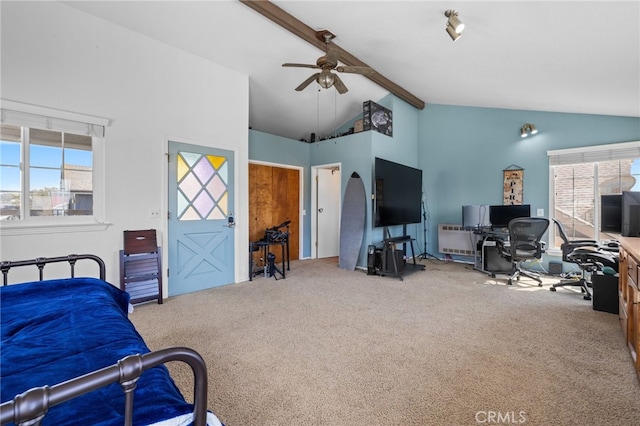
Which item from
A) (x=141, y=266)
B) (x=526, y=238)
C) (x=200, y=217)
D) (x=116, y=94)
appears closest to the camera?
(x=116, y=94)

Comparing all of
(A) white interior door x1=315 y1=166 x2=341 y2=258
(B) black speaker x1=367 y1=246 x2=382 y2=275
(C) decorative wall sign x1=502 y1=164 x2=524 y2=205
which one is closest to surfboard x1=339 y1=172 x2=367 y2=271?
(B) black speaker x1=367 y1=246 x2=382 y2=275

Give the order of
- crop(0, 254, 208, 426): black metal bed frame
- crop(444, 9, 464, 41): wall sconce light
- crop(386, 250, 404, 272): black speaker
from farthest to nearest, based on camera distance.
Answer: crop(386, 250, 404, 272): black speaker → crop(444, 9, 464, 41): wall sconce light → crop(0, 254, 208, 426): black metal bed frame

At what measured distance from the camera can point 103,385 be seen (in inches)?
26.2

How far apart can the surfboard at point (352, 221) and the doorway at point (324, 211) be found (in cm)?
103

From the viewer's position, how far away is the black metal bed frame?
0.55m

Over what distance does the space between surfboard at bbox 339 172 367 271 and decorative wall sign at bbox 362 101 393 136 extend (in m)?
0.95

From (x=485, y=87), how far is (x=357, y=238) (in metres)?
3.22

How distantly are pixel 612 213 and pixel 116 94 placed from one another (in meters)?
5.96

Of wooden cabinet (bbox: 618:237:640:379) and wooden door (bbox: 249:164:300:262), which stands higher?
wooden door (bbox: 249:164:300:262)

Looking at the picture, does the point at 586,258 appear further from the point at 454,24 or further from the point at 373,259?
the point at 454,24

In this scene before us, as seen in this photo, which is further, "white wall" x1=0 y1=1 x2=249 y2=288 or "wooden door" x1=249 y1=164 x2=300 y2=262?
"wooden door" x1=249 y1=164 x2=300 y2=262

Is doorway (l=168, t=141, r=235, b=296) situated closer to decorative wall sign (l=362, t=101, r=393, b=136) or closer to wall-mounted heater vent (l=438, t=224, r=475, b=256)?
decorative wall sign (l=362, t=101, r=393, b=136)

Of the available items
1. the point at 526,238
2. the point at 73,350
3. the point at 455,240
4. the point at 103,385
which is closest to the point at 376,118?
the point at 455,240

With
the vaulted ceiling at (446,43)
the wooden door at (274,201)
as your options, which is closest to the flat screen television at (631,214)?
the vaulted ceiling at (446,43)
